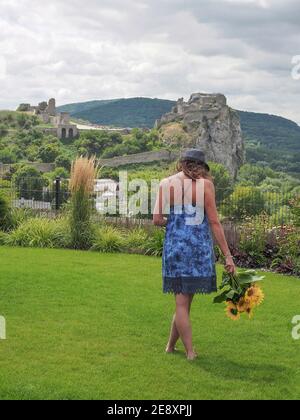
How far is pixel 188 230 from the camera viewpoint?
18.4 feet

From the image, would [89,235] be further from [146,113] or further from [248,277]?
[146,113]

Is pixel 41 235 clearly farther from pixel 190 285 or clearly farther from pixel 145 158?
pixel 145 158

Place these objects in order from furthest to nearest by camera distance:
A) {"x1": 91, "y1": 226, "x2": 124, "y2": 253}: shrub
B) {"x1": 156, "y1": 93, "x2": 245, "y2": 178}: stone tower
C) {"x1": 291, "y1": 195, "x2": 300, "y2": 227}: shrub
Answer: {"x1": 156, "y1": 93, "x2": 245, "y2": 178}: stone tower
{"x1": 91, "y1": 226, "x2": 124, "y2": 253}: shrub
{"x1": 291, "y1": 195, "x2": 300, "y2": 227}: shrub

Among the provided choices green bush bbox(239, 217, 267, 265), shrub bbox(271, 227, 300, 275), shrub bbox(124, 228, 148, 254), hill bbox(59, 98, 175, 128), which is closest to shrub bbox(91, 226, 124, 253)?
shrub bbox(124, 228, 148, 254)

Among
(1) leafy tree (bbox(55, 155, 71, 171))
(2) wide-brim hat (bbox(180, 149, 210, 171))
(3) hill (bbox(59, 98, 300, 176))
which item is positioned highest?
(3) hill (bbox(59, 98, 300, 176))

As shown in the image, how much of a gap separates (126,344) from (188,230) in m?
1.35

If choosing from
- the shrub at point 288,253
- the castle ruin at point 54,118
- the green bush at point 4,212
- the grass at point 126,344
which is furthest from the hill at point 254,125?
the grass at point 126,344

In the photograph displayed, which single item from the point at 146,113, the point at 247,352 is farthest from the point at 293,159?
the point at 146,113

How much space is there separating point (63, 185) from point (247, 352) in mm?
12858

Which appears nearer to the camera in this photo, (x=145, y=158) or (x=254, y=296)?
(x=254, y=296)

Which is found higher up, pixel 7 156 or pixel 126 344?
pixel 7 156

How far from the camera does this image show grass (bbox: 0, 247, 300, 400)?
500 centimetres

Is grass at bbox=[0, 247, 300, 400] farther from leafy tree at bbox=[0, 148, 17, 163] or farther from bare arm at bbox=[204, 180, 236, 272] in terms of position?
leafy tree at bbox=[0, 148, 17, 163]

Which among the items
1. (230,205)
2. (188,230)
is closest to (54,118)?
(230,205)
